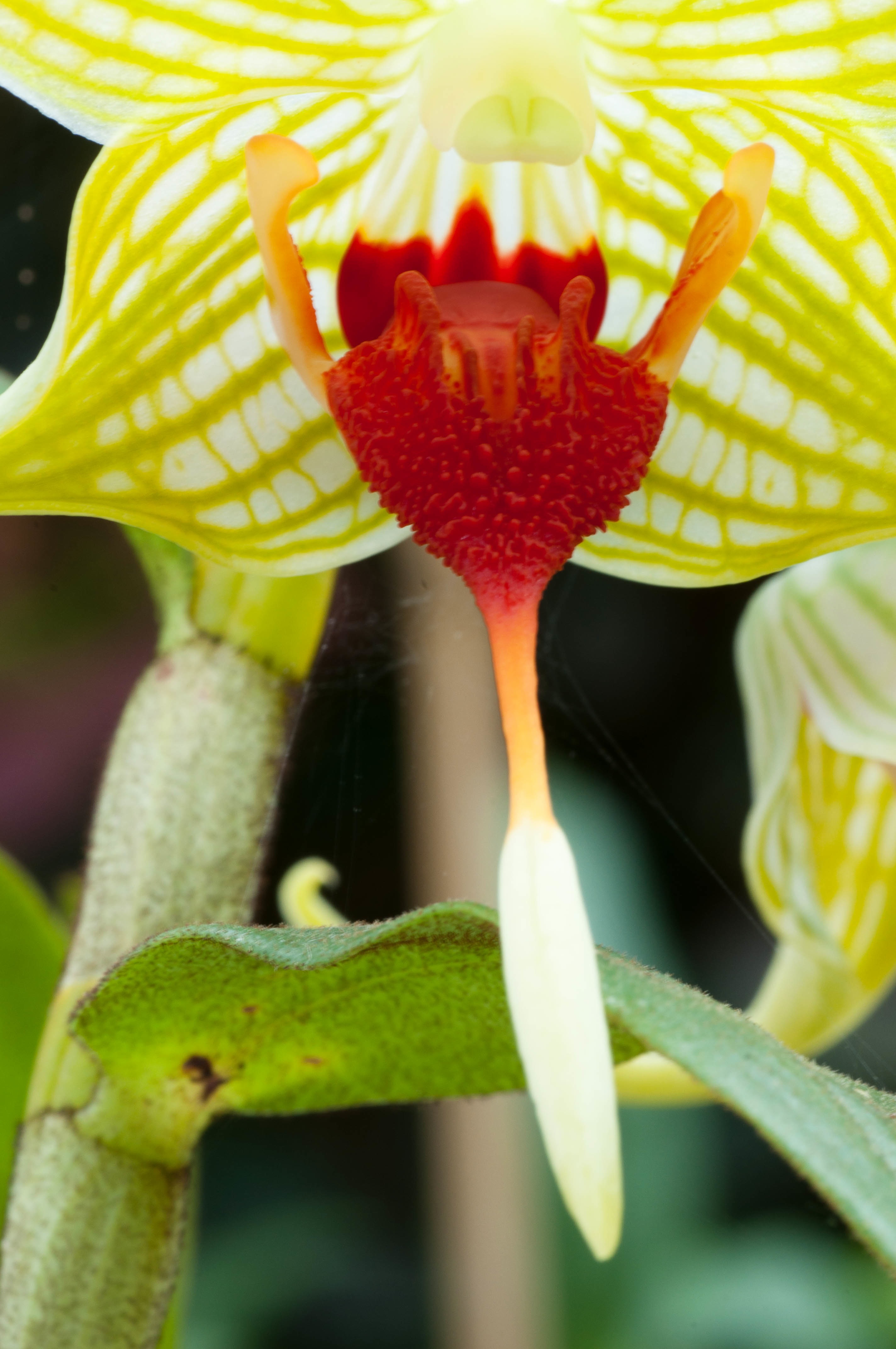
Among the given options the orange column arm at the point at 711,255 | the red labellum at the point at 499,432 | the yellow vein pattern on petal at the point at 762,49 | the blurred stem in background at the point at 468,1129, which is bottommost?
the blurred stem in background at the point at 468,1129

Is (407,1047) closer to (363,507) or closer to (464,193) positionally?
(363,507)

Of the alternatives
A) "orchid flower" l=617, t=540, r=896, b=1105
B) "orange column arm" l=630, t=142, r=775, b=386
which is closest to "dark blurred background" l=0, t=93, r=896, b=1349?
"orchid flower" l=617, t=540, r=896, b=1105

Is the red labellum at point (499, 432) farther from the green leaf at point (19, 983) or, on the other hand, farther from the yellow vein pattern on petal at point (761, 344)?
the green leaf at point (19, 983)

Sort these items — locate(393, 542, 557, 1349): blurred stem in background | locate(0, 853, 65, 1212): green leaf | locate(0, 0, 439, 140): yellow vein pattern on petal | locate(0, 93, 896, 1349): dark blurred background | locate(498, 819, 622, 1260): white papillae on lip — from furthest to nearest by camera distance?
locate(0, 93, 896, 1349): dark blurred background → locate(393, 542, 557, 1349): blurred stem in background → locate(0, 853, 65, 1212): green leaf → locate(0, 0, 439, 140): yellow vein pattern on petal → locate(498, 819, 622, 1260): white papillae on lip

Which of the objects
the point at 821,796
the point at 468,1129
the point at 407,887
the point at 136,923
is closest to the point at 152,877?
the point at 136,923

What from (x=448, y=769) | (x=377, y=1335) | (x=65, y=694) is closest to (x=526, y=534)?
(x=448, y=769)

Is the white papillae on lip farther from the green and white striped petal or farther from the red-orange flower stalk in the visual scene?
the green and white striped petal

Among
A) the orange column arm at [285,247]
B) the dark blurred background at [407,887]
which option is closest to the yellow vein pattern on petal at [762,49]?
the orange column arm at [285,247]
